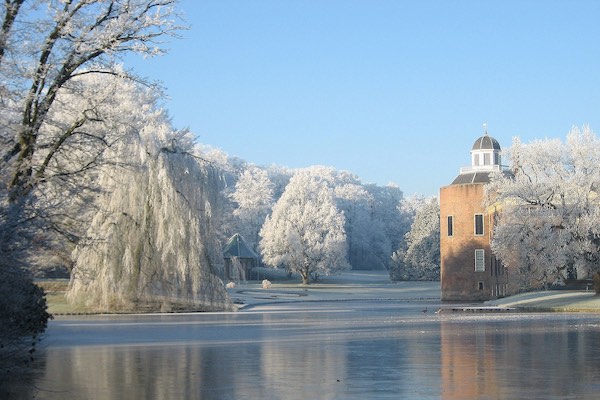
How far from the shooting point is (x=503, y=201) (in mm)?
54938

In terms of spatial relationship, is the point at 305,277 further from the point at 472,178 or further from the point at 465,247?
the point at 465,247

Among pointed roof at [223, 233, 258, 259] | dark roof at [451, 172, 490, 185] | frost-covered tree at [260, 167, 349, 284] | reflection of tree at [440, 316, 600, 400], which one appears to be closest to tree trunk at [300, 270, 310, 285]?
frost-covered tree at [260, 167, 349, 284]

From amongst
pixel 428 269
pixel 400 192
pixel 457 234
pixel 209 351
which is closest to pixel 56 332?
pixel 209 351

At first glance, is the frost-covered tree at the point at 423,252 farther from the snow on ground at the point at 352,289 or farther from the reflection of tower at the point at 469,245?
the reflection of tower at the point at 469,245

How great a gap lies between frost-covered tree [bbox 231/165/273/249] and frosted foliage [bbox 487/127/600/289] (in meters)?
61.4

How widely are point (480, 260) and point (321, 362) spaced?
1887 inches

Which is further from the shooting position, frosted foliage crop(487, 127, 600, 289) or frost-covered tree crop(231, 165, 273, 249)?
frost-covered tree crop(231, 165, 273, 249)

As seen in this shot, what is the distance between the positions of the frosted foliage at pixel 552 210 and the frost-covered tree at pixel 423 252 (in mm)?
44981

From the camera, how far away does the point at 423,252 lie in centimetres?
10050

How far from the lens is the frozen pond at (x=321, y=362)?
1270 centimetres

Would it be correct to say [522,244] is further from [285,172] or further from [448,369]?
[285,172]

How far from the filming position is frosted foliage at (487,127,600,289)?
47.8 metres

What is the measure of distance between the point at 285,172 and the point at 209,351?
404 feet

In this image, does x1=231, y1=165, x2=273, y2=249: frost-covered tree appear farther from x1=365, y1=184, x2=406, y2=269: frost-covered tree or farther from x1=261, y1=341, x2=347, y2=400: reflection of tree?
x1=261, y1=341, x2=347, y2=400: reflection of tree
